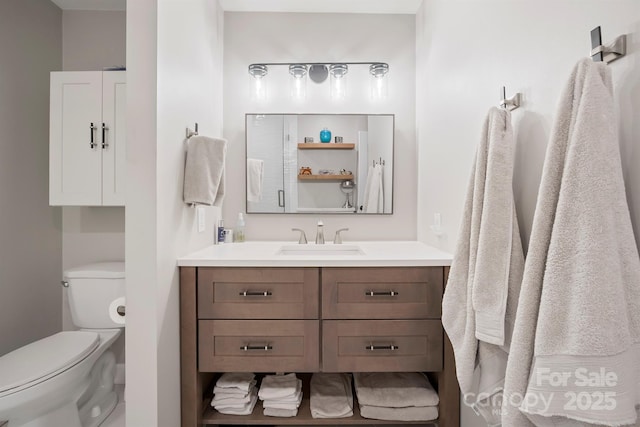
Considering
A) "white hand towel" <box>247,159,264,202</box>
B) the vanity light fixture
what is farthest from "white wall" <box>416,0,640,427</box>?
"white hand towel" <box>247,159,264,202</box>

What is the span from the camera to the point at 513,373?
0.82 m

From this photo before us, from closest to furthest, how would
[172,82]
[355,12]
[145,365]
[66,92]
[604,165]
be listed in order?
[604,165] → [145,365] → [172,82] → [66,92] → [355,12]

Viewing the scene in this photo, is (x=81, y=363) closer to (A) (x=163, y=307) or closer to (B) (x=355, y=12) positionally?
(A) (x=163, y=307)

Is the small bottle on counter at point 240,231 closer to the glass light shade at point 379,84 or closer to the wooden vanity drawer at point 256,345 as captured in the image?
the wooden vanity drawer at point 256,345

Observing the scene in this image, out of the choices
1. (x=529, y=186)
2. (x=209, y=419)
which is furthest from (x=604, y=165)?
(x=209, y=419)

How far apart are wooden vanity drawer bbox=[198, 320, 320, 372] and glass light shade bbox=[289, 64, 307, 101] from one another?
55.3 inches

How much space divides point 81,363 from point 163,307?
0.67m

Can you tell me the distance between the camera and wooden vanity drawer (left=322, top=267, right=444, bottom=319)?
1.48 metres

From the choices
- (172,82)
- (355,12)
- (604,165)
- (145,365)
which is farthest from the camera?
(355,12)


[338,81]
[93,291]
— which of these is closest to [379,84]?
[338,81]

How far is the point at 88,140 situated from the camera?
1.93 m

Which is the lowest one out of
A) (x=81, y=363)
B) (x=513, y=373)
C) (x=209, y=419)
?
(x=209, y=419)

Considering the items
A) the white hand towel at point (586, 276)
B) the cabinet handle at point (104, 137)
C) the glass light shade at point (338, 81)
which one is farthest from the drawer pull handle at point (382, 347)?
the cabinet handle at point (104, 137)

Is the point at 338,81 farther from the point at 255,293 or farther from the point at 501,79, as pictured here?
the point at 255,293
